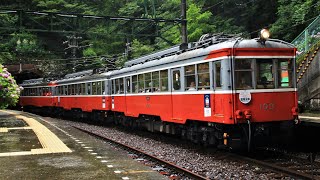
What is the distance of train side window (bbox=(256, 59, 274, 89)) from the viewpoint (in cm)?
1028

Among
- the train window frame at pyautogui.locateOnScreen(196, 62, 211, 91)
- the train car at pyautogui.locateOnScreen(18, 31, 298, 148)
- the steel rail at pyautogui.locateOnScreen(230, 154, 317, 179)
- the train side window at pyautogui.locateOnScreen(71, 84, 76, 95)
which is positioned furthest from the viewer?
the train side window at pyautogui.locateOnScreen(71, 84, 76, 95)

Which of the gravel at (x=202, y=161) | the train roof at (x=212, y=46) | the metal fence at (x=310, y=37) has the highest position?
the metal fence at (x=310, y=37)

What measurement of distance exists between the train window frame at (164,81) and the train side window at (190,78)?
1.41 meters

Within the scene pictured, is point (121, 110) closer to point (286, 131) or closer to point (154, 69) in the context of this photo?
point (154, 69)

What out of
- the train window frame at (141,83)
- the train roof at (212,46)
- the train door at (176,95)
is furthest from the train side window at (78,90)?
the train door at (176,95)

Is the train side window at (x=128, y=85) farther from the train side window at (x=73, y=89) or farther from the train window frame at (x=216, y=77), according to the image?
the train side window at (x=73, y=89)

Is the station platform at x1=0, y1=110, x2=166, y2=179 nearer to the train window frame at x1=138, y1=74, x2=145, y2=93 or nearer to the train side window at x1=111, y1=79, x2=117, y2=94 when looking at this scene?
the train window frame at x1=138, y1=74, x2=145, y2=93

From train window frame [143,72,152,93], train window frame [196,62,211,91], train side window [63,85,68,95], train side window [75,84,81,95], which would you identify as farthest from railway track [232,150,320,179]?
train side window [63,85,68,95]

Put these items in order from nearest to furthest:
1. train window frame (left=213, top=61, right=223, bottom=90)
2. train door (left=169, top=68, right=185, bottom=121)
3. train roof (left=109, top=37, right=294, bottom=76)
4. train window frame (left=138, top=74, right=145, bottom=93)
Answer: train roof (left=109, top=37, right=294, bottom=76) < train window frame (left=213, top=61, right=223, bottom=90) < train door (left=169, top=68, right=185, bottom=121) < train window frame (left=138, top=74, right=145, bottom=93)

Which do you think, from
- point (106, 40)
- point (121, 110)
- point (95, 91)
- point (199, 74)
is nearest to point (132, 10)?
point (106, 40)

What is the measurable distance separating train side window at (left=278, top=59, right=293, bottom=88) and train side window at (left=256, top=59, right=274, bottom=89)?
226 mm

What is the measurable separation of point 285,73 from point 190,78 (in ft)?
8.44

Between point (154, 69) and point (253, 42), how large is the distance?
4725 millimetres

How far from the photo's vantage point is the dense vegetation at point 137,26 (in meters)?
28.1
